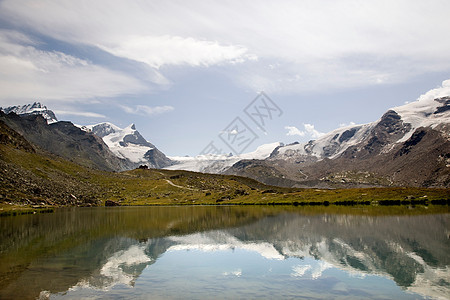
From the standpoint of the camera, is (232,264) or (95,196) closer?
(232,264)

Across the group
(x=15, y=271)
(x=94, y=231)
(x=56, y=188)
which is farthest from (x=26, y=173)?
(x=15, y=271)

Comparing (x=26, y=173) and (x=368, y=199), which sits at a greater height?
(x=26, y=173)

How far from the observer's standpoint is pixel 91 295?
2473 centimetres

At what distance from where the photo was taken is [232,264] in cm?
3575

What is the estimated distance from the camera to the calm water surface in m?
25.5

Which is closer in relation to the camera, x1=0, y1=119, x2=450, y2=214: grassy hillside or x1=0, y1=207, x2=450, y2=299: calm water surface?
x1=0, y1=207, x2=450, y2=299: calm water surface

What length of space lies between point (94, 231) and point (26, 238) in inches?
490

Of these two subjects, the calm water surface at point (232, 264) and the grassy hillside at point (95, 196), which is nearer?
the calm water surface at point (232, 264)

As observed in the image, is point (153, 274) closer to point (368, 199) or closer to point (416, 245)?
point (416, 245)

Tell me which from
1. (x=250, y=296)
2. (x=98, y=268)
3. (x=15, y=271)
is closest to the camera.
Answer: (x=250, y=296)

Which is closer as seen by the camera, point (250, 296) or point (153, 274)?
point (250, 296)

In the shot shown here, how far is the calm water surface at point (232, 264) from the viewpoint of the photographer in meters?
25.5

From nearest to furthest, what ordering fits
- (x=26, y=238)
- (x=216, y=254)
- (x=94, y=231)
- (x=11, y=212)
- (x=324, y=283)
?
1. (x=324, y=283)
2. (x=216, y=254)
3. (x=26, y=238)
4. (x=94, y=231)
5. (x=11, y=212)

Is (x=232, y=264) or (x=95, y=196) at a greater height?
(x=232, y=264)
